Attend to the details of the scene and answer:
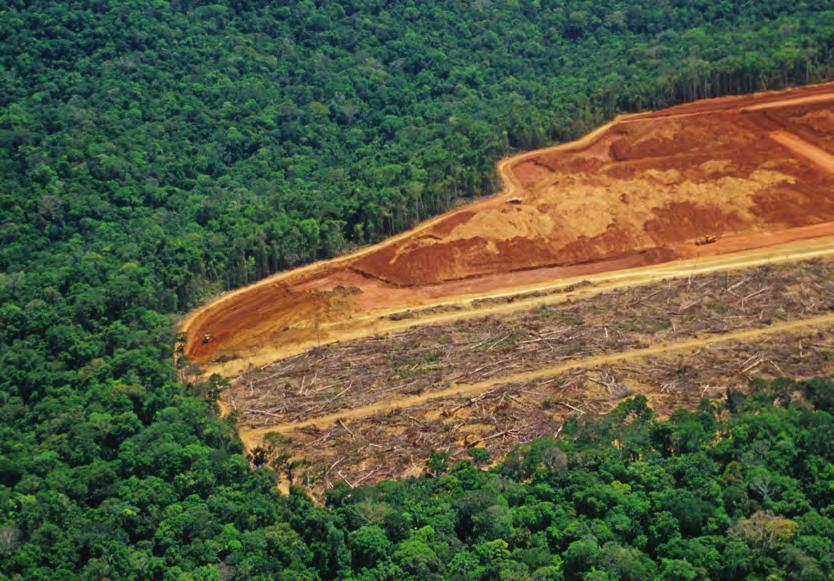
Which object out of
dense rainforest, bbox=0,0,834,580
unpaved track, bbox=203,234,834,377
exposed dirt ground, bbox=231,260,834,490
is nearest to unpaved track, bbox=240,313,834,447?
exposed dirt ground, bbox=231,260,834,490

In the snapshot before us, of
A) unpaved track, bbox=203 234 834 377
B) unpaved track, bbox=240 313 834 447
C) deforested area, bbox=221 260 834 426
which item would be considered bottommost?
unpaved track, bbox=240 313 834 447

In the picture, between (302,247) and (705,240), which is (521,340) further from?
(302,247)

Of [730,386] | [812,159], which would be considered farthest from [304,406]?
[812,159]

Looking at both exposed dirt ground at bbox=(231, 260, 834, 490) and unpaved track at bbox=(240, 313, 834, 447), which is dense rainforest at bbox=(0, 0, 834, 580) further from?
unpaved track at bbox=(240, 313, 834, 447)

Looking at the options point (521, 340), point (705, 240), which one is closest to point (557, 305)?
point (521, 340)

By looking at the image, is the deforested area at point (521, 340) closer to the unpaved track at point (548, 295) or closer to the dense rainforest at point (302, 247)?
the unpaved track at point (548, 295)

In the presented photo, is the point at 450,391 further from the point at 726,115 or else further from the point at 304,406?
the point at 726,115
